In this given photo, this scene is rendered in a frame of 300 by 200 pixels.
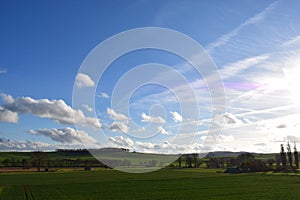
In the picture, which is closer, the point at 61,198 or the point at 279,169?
the point at 61,198

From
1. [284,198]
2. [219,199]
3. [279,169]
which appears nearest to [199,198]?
[219,199]

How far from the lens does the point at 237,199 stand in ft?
129

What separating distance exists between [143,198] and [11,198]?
52.7 feet

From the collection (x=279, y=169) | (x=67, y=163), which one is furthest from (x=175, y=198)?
(x=67, y=163)

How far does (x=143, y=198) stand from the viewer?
41.0 meters

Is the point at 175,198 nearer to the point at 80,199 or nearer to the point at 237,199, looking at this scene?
the point at 237,199

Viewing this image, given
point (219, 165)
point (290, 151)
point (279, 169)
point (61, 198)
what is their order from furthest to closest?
point (219, 165), point (290, 151), point (279, 169), point (61, 198)

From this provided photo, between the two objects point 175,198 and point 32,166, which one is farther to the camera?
point 32,166

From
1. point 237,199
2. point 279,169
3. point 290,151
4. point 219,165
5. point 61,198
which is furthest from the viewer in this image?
point 219,165

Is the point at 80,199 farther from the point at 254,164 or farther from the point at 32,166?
the point at 32,166

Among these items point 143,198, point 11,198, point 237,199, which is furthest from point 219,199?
point 11,198

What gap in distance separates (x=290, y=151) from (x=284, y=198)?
13977 cm

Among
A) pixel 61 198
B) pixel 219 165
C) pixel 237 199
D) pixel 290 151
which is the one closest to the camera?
pixel 237 199

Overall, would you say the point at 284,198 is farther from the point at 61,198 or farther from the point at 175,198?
the point at 61,198
